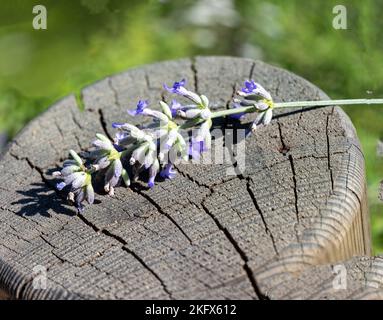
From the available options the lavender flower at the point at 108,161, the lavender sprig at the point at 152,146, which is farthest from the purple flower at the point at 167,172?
the lavender flower at the point at 108,161

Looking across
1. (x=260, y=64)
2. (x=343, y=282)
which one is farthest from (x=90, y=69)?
(x=343, y=282)

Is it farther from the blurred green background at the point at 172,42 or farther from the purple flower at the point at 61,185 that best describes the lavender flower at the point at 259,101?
the blurred green background at the point at 172,42

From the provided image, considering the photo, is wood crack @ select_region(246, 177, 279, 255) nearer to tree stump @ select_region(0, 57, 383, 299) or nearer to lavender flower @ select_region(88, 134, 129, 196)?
tree stump @ select_region(0, 57, 383, 299)

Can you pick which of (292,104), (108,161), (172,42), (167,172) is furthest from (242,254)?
(172,42)

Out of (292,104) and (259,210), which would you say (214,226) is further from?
(292,104)

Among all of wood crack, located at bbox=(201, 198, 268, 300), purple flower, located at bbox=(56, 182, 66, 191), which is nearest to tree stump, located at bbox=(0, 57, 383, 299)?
wood crack, located at bbox=(201, 198, 268, 300)
